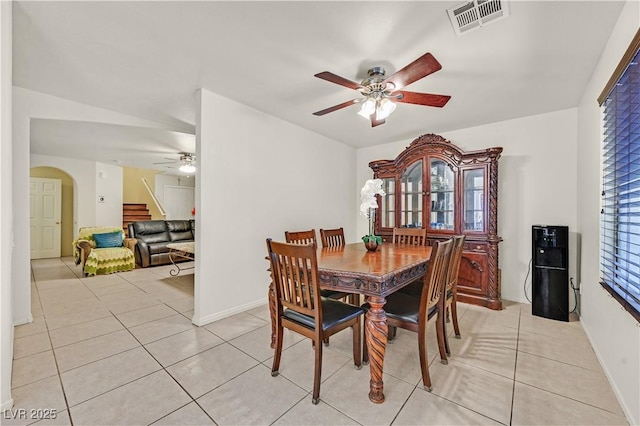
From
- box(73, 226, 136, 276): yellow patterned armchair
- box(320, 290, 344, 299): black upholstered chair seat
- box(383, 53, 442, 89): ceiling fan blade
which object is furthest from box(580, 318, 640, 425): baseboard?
box(73, 226, 136, 276): yellow patterned armchair

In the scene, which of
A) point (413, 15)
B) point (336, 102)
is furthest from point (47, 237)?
point (413, 15)

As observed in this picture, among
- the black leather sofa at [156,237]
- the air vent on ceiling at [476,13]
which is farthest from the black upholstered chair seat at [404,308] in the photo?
the black leather sofa at [156,237]

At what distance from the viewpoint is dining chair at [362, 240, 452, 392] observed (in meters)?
1.68

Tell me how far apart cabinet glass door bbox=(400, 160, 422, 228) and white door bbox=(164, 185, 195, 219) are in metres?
8.11

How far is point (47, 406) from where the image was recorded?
60.3 inches

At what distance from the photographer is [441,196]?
3572 millimetres

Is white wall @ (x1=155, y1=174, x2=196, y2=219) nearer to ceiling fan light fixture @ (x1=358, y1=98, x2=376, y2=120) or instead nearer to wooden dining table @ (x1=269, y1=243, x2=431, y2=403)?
ceiling fan light fixture @ (x1=358, y1=98, x2=376, y2=120)

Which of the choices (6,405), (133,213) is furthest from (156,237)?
(6,405)

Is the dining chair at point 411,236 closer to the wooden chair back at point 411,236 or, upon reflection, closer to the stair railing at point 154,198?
the wooden chair back at point 411,236

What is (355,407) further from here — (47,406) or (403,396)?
(47,406)

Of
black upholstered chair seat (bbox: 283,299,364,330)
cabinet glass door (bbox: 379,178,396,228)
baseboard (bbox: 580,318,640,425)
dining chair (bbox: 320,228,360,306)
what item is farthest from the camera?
cabinet glass door (bbox: 379,178,396,228)

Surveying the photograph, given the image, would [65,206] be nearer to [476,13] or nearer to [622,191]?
[476,13]

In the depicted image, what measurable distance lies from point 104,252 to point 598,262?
21.3ft

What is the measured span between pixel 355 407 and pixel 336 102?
2.65m
